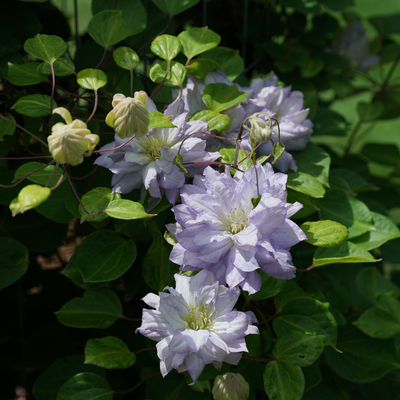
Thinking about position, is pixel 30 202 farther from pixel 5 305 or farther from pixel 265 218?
pixel 5 305

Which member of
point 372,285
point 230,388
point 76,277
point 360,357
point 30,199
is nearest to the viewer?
point 30,199

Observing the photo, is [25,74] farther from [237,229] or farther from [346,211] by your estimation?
[346,211]

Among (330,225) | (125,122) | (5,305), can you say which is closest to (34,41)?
(125,122)

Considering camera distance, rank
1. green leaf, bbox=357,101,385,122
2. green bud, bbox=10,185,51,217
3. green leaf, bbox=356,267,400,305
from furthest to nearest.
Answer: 1. green leaf, bbox=357,101,385,122
2. green leaf, bbox=356,267,400,305
3. green bud, bbox=10,185,51,217

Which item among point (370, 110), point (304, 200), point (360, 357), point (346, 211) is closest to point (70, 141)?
point (304, 200)

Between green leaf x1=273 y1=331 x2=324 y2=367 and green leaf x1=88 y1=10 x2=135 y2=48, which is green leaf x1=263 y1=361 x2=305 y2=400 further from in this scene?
green leaf x1=88 y1=10 x2=135 y2=48

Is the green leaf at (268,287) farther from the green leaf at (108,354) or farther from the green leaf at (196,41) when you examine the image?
the green leaf at (196,41)

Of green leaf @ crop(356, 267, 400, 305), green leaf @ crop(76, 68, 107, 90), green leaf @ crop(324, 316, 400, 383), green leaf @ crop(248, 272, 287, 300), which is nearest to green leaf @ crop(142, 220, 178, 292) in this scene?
green leaf @ crop(248, 272, 287, 300)
